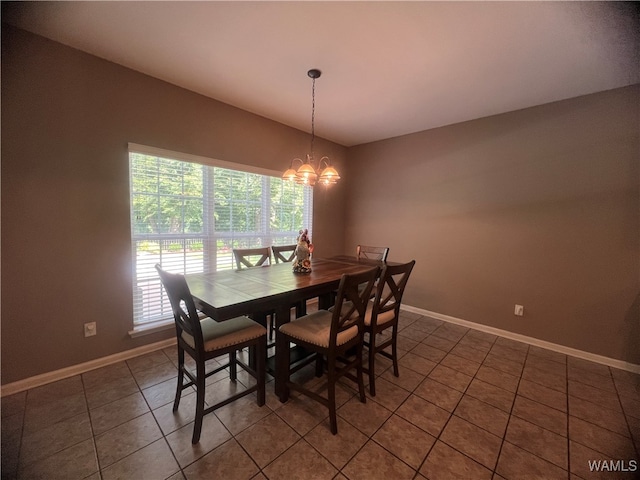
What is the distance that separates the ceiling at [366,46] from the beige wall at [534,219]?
1.12ft

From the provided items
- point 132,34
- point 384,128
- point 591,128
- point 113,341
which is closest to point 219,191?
point 132,34

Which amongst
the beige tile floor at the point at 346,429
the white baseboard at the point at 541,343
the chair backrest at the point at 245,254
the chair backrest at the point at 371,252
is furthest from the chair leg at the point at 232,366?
the white baseboard at the point at 541,343

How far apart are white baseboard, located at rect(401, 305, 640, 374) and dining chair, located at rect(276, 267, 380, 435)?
2.11 m

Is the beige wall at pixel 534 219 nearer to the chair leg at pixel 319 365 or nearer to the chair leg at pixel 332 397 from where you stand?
the chair leg at pixel 319 365

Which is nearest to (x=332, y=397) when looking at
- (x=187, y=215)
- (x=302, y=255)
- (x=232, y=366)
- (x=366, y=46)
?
(x=232, y=366)

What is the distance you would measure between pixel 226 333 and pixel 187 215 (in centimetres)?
158

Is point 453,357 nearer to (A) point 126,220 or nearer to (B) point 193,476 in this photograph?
(B) point 193,476

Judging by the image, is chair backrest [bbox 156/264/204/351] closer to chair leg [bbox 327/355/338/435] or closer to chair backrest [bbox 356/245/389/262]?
chair leg [bbox 327/355/338/435]

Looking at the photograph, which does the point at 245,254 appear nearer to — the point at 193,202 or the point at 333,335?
the point at 193,202

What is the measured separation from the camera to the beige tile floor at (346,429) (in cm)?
134

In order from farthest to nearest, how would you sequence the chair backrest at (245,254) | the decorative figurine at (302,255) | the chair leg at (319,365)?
the chair backrest at (245,254) < the decorative figurine at (302,255) < the chair leg at (319,365)

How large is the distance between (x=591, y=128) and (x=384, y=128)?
2113mm

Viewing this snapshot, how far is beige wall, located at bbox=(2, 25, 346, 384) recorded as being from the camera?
1.82 m

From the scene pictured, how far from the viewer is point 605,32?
169cm
